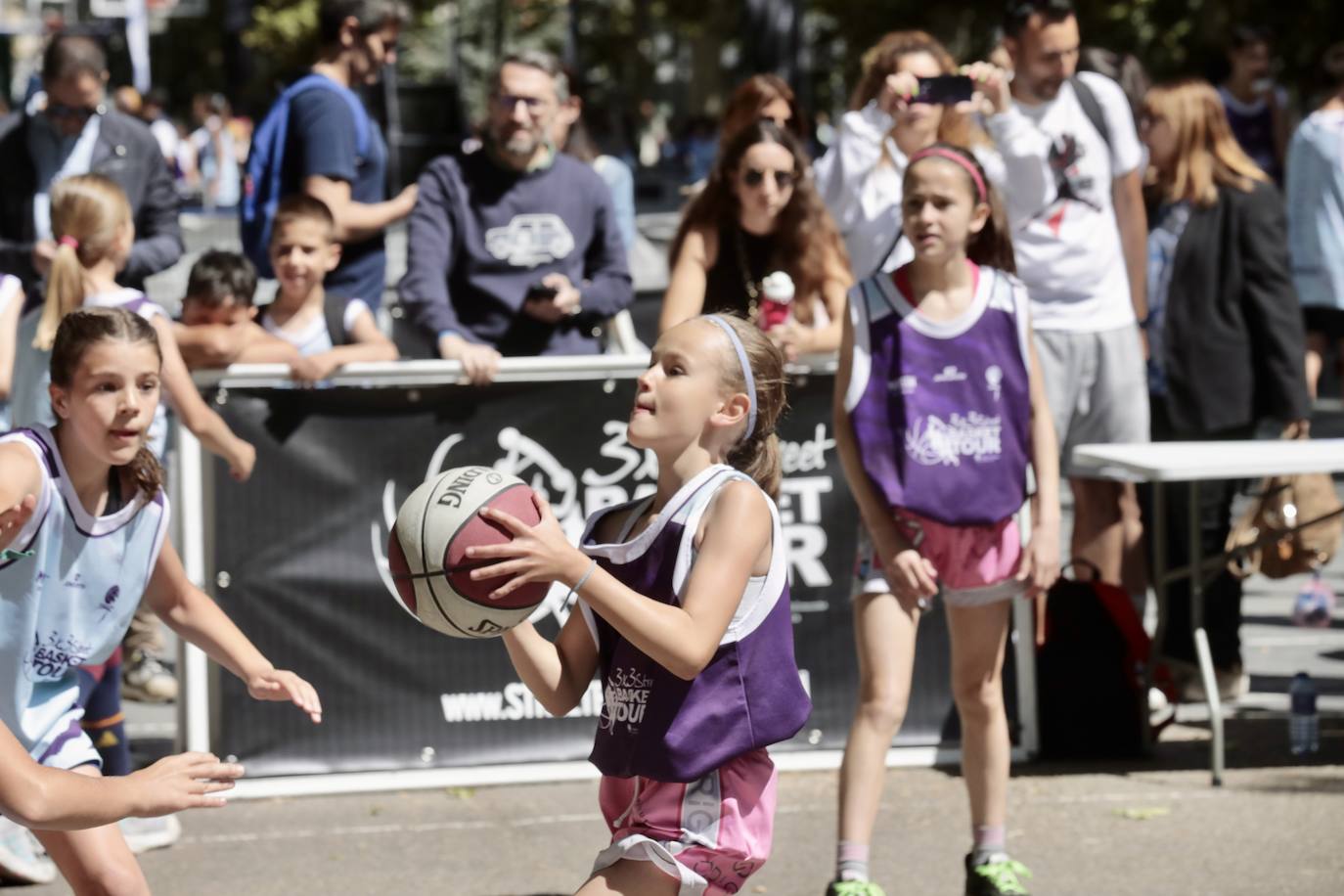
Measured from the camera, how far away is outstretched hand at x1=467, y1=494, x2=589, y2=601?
3336 millimetres

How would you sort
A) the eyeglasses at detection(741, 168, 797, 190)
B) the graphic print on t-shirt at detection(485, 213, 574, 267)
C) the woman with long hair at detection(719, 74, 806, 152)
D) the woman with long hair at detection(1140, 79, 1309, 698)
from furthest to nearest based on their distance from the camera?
the woman with long hair at detection(1140, 79, 1309, 698)
the woman with long hair at detection(719, 74, 806, 152)
the graphic print on t-shirt at detection(485, 213, 574, 267)
the eyeglasses at detection(741, 168, 797, 190)

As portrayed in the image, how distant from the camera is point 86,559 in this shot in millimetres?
4414

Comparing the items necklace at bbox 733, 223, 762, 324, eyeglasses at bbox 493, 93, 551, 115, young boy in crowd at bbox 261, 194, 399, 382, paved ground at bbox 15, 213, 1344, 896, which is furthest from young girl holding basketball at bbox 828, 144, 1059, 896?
young boy in crowd at bbox 261, 194, 399, 382

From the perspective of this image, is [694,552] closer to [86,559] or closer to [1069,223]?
[86,559]

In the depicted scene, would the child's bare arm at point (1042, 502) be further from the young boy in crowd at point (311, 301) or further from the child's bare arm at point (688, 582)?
the young boy in crowd at point (311, 301)

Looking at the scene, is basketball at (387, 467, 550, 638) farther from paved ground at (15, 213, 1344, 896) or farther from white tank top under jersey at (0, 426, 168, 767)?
paved ground at (15, 213, 1344, 896)

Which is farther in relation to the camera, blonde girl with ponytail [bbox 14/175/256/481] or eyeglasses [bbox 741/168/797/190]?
eyeglasses [bbox 741/168/797/190]

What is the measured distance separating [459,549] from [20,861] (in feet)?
9.16

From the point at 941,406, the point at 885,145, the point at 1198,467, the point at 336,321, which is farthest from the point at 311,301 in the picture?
the point at 1198,467

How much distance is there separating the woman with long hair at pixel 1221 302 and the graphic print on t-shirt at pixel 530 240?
2.41 m

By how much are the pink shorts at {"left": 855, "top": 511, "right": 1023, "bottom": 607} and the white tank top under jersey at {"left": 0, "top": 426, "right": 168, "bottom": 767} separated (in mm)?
1931

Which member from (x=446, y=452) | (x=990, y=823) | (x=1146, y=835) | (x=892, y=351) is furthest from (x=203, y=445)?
(x=1146, y=835)

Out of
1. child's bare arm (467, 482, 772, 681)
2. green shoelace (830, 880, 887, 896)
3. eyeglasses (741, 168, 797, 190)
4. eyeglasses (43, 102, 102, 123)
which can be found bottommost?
green shoelace (830, 880, 887, 896)

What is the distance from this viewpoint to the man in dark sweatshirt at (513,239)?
6871 mm
